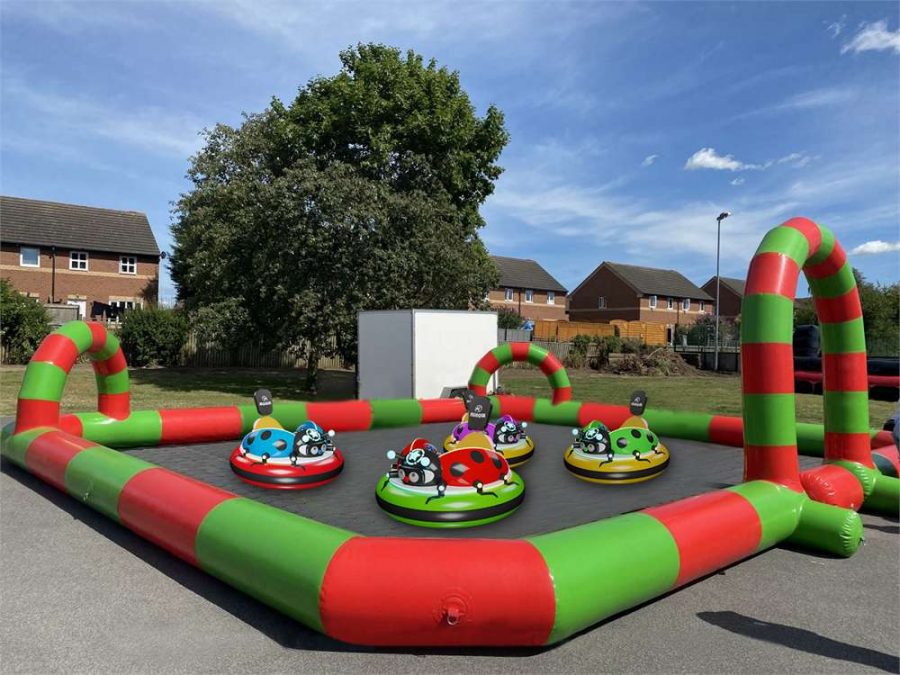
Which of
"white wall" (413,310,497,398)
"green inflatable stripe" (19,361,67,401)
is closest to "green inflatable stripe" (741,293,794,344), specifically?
"green inflatable stripe" (19,361,67,401)

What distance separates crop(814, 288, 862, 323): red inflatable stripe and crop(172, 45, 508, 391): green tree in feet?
37.5

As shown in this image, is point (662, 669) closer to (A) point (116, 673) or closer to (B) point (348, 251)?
(A) point (116, 673)

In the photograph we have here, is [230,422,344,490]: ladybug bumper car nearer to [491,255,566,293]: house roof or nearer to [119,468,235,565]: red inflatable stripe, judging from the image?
[119,468,235,565]: red inflatable stripe

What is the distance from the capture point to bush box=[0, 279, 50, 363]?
22.4 metres

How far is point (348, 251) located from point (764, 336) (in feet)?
41.7

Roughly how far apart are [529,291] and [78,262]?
31916 millimetres

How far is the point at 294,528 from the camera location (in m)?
3.78

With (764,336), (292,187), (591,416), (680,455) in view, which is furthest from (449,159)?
(764,336)

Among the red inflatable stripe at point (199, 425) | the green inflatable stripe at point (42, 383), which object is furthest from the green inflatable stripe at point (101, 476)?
the red inflatable stripe at point (199, 425)

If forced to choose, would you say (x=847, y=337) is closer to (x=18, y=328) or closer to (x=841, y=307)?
(x=841, y=307)

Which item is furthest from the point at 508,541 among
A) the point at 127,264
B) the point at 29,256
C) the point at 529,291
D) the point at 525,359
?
the point at 529,291

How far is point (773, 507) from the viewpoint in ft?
15.7

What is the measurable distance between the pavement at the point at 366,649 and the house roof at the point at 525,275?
45.7 m

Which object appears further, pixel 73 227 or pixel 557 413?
pixel 73 227
